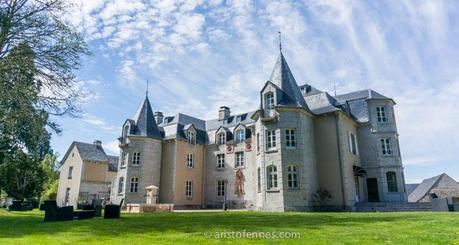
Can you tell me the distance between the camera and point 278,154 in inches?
839

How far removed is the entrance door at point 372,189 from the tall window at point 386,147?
2304 millimetres

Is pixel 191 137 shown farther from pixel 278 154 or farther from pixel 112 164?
pixel 112 164

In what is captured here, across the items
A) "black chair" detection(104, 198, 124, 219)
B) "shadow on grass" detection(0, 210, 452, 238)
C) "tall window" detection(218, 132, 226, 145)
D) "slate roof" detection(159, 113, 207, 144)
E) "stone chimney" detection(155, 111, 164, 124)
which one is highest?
"stone chimney" detection(155, 111, 164, 124)

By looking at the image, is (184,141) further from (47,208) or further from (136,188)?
(47,208)

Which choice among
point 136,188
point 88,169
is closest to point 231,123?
point 136,188

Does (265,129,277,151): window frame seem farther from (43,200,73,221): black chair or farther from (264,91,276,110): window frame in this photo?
(43,200,73,221): black chair

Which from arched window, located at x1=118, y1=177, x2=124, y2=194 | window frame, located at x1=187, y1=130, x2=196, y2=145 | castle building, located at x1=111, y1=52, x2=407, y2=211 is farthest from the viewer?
window frame, located at x1=187, y1=130, x2=196, y2=145

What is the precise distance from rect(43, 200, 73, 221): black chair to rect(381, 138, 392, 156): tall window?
22.5 m

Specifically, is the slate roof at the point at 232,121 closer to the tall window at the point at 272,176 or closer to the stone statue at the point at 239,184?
the stone statue at the point at 239,184

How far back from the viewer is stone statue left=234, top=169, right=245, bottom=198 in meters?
31.0

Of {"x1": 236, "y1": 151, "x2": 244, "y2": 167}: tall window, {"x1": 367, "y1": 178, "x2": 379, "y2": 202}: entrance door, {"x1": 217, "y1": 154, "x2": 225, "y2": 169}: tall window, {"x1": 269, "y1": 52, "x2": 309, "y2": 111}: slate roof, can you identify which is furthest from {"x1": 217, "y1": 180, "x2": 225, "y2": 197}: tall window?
{"x1": 367, "y1": 178, "x2": 379, "y2": 202}: entrance door

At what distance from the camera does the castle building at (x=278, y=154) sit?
21500 millimetres

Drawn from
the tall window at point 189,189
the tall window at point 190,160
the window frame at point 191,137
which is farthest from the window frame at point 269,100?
the tall window at point 189,189

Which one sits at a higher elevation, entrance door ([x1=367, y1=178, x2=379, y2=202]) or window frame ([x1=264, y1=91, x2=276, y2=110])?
window frame ([x1=264, y1=91, x2=276, y2=110])
